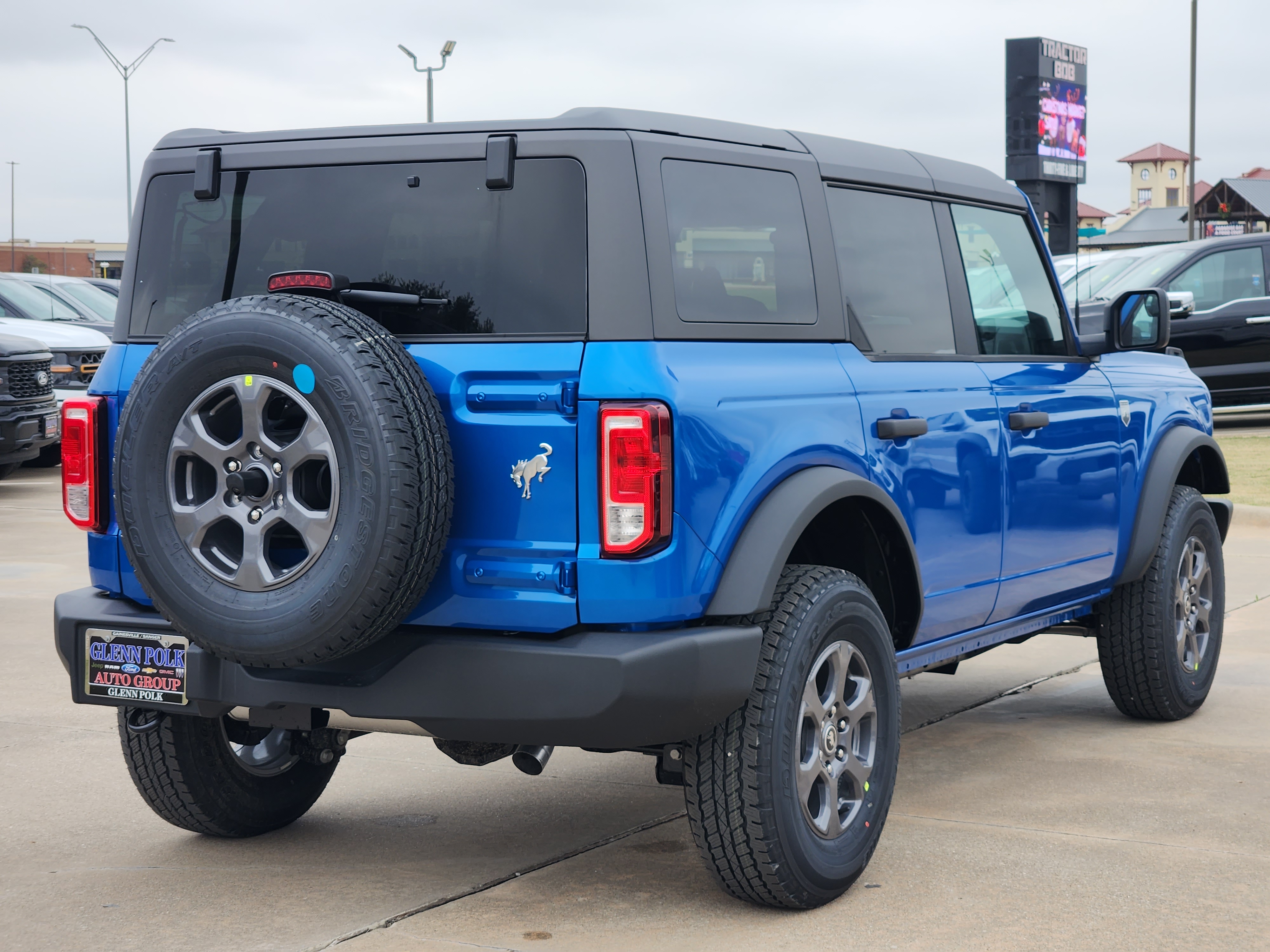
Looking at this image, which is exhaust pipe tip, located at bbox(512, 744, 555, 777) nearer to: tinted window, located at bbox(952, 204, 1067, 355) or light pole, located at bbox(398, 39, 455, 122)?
tinted window, located at bbox(952, 204, 1067, 355)

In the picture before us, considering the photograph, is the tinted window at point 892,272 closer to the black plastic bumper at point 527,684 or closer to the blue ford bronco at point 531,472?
the blue ford bronco at point 531,472

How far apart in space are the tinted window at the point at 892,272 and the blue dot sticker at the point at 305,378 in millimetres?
1618

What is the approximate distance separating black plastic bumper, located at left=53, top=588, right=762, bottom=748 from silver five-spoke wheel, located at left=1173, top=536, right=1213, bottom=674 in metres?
2.97

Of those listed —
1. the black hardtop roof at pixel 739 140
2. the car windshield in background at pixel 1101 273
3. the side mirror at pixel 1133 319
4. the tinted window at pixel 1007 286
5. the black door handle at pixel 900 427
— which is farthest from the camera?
the car windshield in background at pixel 1101 273

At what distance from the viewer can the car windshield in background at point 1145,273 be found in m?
16.4

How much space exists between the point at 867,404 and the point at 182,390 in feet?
5.83

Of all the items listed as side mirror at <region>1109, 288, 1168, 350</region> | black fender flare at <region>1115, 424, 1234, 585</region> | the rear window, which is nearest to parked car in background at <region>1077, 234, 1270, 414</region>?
black fender flare at <region>1115, 424, 1234, 585</region>

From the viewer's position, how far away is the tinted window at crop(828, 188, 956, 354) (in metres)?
4.41

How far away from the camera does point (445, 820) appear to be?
481cm

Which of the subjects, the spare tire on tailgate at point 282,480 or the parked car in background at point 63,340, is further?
the parked car in background at point 63,340

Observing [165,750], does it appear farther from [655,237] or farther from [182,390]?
[655,237]

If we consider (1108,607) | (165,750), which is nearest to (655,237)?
(165,750)

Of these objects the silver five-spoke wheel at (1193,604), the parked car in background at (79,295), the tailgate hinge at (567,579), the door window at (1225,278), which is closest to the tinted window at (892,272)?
the tailgate hinge at (567,579)

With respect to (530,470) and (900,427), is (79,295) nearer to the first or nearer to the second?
(900,427)
